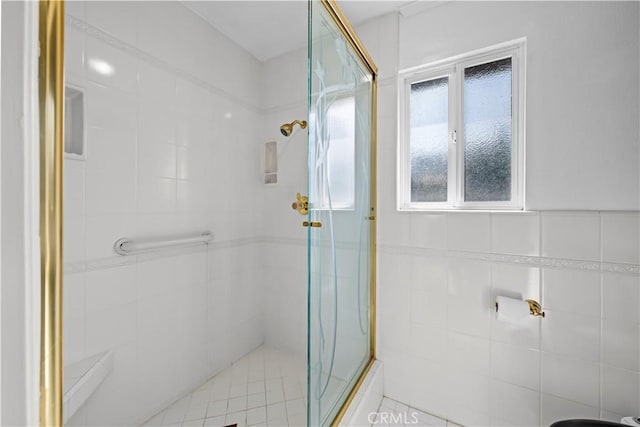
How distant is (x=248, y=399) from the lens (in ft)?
5.00

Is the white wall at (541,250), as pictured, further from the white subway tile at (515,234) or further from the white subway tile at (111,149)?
the white subway tile at (111,149)

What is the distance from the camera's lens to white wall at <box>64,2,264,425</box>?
113 cm

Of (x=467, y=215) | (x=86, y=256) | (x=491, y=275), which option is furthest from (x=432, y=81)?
(x=86, y=256)

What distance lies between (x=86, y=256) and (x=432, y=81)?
1.89m

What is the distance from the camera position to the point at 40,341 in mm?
314

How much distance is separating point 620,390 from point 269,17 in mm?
2464

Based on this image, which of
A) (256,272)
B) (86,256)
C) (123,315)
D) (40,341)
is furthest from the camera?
(256,272)

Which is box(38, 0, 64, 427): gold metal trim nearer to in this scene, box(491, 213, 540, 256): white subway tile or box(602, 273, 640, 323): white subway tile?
box(491, 213, 540, 256): white subway tile

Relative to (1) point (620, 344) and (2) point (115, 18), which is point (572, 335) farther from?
(2) point (115, 18)

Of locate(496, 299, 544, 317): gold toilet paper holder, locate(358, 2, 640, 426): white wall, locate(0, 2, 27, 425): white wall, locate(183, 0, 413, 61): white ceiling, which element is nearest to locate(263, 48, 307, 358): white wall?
locate(183, 0, 413, 61): white ceiling

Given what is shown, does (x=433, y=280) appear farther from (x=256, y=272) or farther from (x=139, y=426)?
(x=139, y=426)

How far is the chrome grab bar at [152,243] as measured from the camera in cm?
123

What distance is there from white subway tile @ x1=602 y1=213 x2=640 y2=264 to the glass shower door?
0.96 m

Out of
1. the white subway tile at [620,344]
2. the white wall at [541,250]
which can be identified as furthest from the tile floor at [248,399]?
the white subway tile at [620,344]
